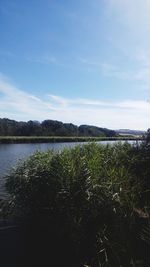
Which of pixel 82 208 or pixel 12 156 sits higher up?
pixel 82 208

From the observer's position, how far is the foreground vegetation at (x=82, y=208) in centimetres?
809

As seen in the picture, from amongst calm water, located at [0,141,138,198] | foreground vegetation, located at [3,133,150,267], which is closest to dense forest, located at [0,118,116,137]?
calm water, located at [0,141,138,198]

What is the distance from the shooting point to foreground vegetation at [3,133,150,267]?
26.6ft

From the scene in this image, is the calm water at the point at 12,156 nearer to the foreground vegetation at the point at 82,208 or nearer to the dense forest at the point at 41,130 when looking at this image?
the foreground vegetation at the point at 82,208

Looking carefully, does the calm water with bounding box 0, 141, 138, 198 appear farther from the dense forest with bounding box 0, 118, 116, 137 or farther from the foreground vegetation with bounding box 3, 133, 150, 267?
the dense forest with bounding box 0, 118, 116, 137

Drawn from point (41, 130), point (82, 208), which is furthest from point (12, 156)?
point (41, 130)

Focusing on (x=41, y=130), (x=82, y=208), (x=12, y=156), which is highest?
(x=41, y=130)

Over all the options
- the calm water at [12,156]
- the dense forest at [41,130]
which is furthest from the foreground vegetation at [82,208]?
the dense forest at [41,130]

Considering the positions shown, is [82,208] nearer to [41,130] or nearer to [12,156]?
[12,156]

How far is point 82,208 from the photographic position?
31.9ft

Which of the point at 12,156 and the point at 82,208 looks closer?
the point at 82,208

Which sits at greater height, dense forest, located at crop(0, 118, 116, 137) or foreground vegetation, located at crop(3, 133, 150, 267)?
dense forest, located at crop(0, 118, 116, 137)

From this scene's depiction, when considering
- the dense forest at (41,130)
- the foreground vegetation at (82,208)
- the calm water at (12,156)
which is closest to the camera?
the foreground vegetation at (82,208)

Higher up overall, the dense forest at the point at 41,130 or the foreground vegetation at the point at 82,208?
the dense forest at the point at 41,130
